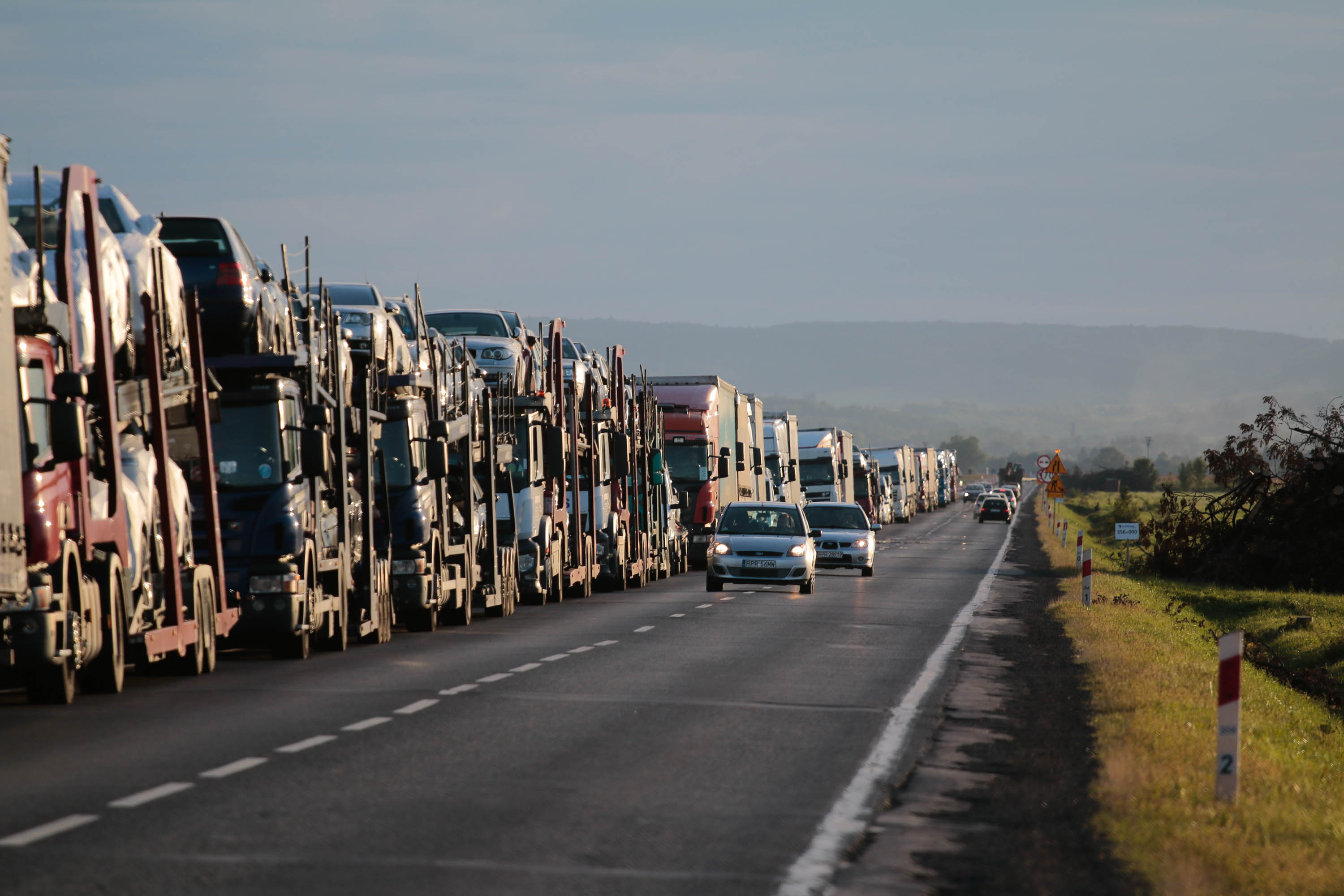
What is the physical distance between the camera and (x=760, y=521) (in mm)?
33312

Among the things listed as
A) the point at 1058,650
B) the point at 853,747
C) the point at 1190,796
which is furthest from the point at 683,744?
the point at 1058,650

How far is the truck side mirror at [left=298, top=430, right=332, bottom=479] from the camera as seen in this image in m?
17.0

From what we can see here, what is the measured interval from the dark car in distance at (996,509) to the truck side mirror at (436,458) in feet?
252

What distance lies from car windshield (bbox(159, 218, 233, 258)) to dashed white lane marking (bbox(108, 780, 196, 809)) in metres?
8.73

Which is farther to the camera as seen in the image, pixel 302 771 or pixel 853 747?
pixel 853 747

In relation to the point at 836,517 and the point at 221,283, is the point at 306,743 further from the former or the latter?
the point at 836,517

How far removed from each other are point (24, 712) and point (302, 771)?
3.78 meters

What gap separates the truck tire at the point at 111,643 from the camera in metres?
13.6

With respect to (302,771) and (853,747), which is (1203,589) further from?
(302,771)

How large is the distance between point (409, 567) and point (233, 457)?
4.42 meters

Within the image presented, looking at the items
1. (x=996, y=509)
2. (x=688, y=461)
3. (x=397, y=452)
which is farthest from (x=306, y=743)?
(x=996, y=509)

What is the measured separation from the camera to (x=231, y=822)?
841 centimetres

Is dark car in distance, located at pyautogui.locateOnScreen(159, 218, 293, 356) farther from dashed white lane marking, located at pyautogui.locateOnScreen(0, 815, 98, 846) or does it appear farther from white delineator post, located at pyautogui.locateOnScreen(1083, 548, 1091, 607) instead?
white delineator post, located at pyautogui.locateOnScreen(1083, 548, 1091, 607)

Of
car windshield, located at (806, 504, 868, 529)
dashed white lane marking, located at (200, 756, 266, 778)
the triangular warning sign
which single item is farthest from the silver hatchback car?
dashed white lane marking, located at (200, 756, 266, 778)
